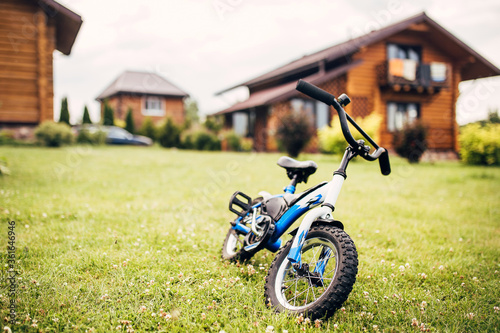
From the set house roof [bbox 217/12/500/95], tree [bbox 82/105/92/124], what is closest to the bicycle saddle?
house roof [bbox 217/12/500/95]

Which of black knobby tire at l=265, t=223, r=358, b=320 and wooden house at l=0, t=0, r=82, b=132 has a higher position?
wooden house at l=0, t=0, r=82, b=132

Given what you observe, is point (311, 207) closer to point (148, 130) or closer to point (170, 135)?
point (170, 135)

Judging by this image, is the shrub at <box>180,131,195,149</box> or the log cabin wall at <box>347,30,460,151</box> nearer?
the log cabin wall at <box>347,30,460,151</box>

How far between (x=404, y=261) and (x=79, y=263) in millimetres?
3205

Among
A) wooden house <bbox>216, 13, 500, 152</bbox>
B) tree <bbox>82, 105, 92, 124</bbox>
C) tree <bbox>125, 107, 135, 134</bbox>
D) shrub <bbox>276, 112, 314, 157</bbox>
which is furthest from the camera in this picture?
tree <bbox>82, 105, 92, 124</bbox>

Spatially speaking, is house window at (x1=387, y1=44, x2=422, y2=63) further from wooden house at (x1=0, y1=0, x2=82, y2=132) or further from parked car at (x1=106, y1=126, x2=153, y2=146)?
parked car at (x1=106, y1=126, x2=153, y2=146)

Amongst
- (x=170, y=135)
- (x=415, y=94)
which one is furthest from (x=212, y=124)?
(x=415, y=94)

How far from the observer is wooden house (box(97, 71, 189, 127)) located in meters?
31.5

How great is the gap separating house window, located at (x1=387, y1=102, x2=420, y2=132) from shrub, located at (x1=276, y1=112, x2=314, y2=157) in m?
6.53

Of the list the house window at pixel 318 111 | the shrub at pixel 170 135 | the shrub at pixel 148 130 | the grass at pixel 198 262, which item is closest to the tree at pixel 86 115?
the shrub at pixel 148 130

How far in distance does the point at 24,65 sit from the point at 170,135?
9.55m

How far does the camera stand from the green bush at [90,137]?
56.9ft

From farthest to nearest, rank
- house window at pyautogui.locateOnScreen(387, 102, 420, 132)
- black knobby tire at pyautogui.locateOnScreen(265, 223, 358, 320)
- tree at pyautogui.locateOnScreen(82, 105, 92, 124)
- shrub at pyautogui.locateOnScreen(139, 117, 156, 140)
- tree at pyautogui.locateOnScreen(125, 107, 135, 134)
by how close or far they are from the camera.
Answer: tree at pyautogui.locateOnScreen(82, 105, 92, 124) → tree at pyautogui.locateOnScreen(125, 107, 135, 134) → shrub at pyautogui.locateOnScreen(139, 117, 156, 140) → house window at pyautogui.locateOnScreen(387, 102, 420, 132) → black knobby tire at pyautogui.locateOnScreen(265, 223, 358, 320)

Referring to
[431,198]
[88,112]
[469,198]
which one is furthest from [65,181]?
[88,112]
